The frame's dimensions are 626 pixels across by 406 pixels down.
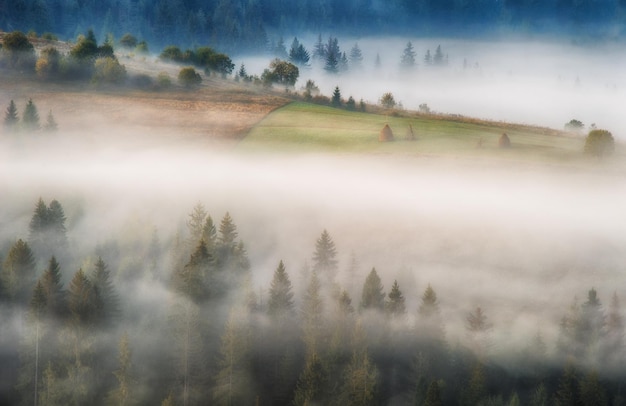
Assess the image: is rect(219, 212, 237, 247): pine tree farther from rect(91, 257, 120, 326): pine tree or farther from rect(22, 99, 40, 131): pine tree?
rect(22, 99, 40, 131): pine tree

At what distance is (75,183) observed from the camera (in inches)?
5438

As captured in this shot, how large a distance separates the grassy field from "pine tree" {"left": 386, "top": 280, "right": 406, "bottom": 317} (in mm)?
37022

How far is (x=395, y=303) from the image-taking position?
112 m

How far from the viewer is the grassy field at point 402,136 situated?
463 ft

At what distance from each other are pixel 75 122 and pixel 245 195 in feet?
140

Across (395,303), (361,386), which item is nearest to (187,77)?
(395,303)

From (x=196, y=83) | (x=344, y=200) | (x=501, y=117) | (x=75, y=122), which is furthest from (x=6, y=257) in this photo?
(x=501, y=117)

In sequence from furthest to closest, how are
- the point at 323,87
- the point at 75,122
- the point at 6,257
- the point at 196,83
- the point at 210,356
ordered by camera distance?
the point at 323,87 < the point at 196,83 < the point at 75,122 < the point at 6,257 < the point at 210,356

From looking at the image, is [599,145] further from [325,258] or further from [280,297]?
[280,297]

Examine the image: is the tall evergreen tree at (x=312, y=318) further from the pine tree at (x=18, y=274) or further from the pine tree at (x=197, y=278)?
the pine tree at (x=18, y=274)

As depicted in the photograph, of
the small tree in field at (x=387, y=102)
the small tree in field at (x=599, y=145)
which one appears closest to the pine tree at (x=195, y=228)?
the small tree in field at (x=387, y=102)

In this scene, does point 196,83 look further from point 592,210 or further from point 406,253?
point 592,210

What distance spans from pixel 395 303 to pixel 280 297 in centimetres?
1692

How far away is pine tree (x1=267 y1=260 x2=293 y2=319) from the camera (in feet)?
365
